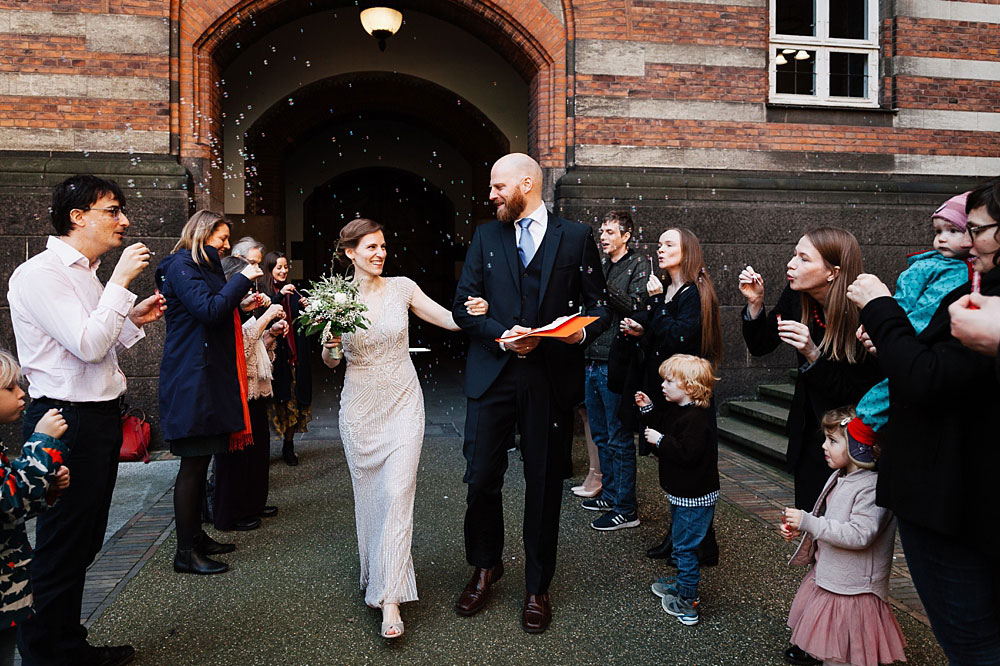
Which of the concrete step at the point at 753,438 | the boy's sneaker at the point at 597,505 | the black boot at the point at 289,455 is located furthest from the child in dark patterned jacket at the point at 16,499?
the concrete step at the point at 753,438

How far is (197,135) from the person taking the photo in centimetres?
775

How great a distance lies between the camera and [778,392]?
7805 mm

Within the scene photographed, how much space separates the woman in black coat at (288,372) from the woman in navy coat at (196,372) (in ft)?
5.92

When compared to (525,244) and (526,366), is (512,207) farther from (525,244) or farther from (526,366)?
(526,366)

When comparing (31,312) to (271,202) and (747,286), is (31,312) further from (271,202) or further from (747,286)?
(271,202)

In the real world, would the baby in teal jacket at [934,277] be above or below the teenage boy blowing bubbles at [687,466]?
above

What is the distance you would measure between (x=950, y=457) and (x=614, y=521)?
3087 millimetres

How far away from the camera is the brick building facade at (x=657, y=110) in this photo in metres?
7.38

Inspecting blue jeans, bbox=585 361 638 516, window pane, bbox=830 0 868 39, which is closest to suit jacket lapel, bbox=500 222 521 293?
blue jeans, bbox=585 361 638 516

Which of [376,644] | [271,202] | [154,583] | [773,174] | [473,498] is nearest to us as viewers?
[376,644]

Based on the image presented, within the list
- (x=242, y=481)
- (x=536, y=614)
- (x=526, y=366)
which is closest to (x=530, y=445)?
(x=526, y=366)

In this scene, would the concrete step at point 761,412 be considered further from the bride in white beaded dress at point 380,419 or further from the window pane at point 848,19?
A: the window pane at point 848,19

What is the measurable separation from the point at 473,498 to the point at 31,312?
218 cm

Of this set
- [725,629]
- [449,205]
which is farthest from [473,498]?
[449,205]
